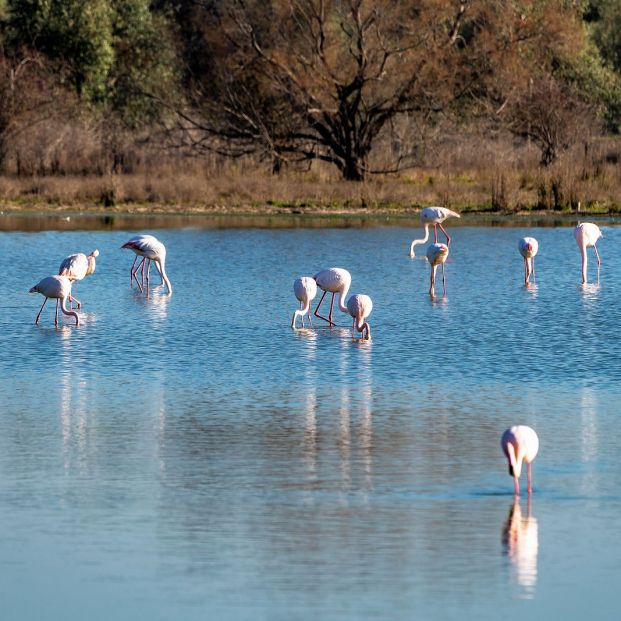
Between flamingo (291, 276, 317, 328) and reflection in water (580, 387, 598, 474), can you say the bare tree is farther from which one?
reflection in water (580, 387, 598, 474)

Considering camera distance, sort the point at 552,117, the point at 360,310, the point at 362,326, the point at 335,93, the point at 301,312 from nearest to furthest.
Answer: the point at 360,310, the point at 362,326, the point at 301,312, the point at 552,117, the point at 335,93

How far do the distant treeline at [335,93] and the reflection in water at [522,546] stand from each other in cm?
2679

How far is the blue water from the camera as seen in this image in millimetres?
6145

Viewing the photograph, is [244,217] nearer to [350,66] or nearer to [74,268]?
[350,66]

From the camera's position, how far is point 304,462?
8508 mm

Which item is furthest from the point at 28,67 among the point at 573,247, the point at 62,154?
the point at 573,247

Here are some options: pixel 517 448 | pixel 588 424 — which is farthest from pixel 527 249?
pixel 517 448

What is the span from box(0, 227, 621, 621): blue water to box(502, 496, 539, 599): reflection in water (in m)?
0.02

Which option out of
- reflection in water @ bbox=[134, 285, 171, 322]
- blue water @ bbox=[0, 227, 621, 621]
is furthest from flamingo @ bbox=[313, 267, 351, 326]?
reflection in water @ bbox=[134, 285, 171, 322]

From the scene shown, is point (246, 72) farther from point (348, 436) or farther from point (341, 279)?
point (348, 436)

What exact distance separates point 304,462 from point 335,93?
26.5m

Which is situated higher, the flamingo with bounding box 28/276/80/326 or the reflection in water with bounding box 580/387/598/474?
the flamingo with bounding box 28/276/80/326

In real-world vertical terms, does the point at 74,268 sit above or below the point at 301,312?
above

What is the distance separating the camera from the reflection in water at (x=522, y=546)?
626cm
